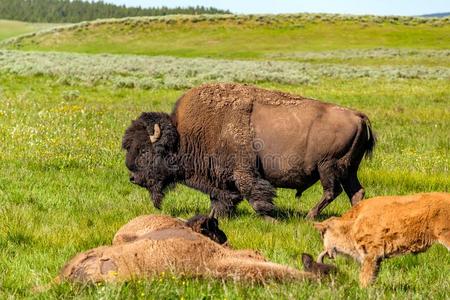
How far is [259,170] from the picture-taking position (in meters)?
8.49

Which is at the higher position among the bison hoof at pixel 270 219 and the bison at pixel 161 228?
the bison at pixel 161 228

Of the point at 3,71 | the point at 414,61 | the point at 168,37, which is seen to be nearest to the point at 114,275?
the point at 3,71

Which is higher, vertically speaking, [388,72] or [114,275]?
[114,275]

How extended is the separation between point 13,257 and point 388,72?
113 feet

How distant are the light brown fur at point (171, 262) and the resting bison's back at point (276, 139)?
3.49 metres

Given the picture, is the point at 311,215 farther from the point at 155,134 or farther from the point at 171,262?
the point at 171,262

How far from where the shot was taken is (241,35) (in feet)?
261

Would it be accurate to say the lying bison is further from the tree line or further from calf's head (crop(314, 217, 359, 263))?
the tree line

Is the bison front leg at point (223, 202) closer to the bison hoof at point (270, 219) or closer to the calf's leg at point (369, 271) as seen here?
the bison hoof at point (270, 219)

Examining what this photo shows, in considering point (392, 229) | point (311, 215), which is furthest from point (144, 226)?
point (311, 215)

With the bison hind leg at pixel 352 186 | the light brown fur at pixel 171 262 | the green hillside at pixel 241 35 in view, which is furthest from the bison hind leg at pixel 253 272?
the green hillside at pixel 241 35

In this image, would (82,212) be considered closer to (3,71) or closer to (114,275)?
(114,275)

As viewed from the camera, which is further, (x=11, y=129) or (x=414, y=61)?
(x=414, y=61)

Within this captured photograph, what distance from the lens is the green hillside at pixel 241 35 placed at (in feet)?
227
